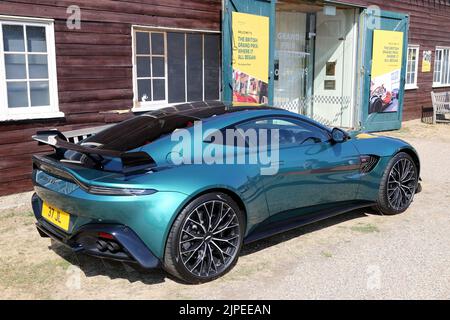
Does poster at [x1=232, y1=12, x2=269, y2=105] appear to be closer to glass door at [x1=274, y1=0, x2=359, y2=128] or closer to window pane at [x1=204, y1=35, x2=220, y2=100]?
window pane at [x1=204, y1=35, x2=220, y2=100]

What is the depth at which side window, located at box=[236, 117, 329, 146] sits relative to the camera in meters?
4.25

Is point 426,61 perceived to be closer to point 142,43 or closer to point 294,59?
point 294,59

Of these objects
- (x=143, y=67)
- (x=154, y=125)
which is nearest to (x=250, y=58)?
(x=143, y=67)

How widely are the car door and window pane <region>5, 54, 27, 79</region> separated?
12.1 feet

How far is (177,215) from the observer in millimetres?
3461

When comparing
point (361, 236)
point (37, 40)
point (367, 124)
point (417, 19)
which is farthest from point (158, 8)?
point (417, 19)

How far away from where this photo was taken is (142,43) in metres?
7.67

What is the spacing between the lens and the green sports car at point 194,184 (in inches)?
133

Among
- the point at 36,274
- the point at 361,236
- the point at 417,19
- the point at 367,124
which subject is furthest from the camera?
the point at 417,19

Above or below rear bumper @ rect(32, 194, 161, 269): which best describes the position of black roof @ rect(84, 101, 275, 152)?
above

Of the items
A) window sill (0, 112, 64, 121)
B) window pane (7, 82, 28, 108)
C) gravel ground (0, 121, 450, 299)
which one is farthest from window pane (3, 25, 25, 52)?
gravel ground (0, 121, 450, 299)

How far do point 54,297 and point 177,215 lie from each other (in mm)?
1092

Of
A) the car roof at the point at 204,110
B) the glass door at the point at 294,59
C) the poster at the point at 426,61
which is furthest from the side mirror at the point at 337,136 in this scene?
the poster at the point at 426,61
